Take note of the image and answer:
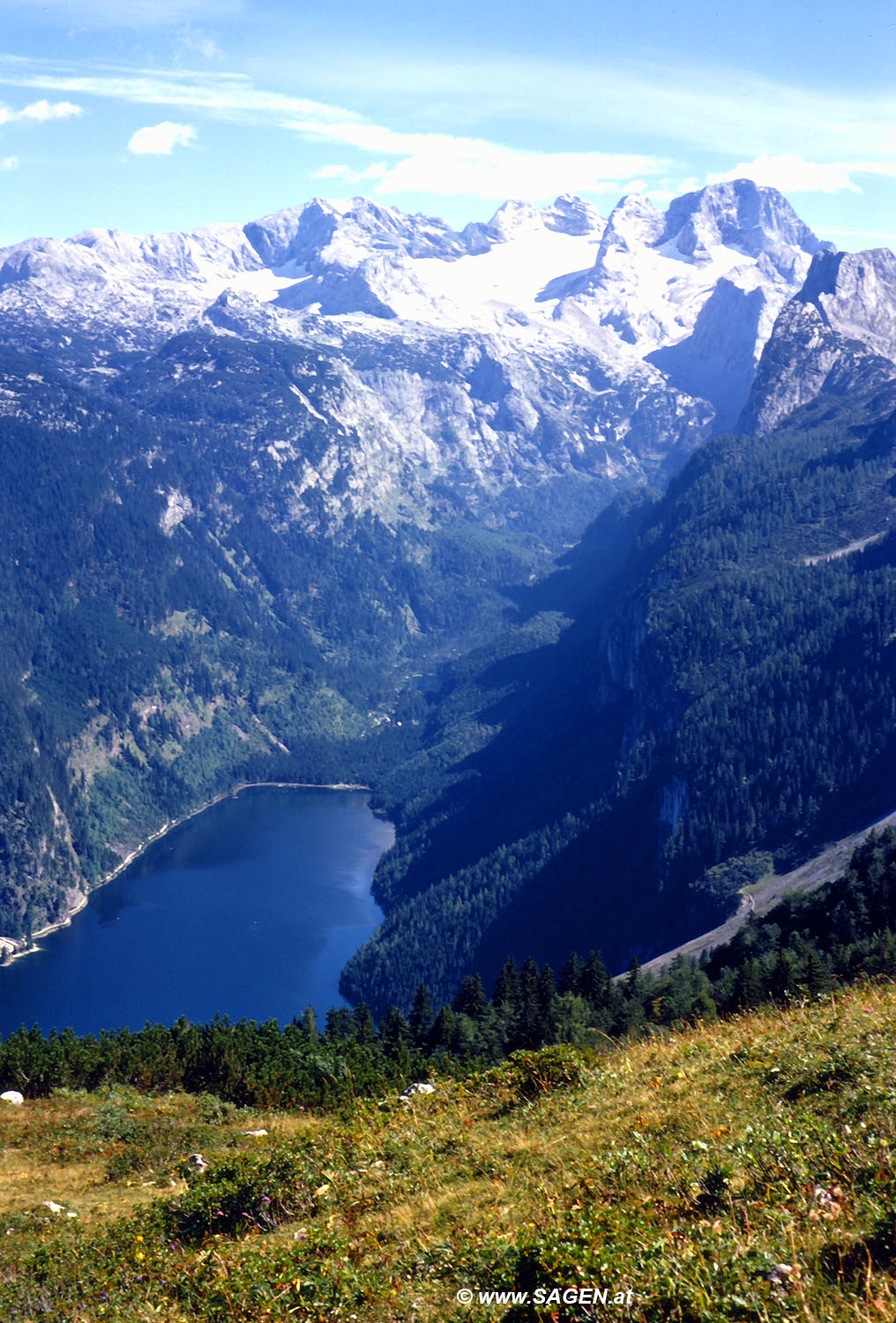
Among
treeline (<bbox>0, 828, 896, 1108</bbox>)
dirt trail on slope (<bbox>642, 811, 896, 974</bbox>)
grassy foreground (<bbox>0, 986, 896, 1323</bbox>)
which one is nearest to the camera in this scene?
grassy foreground (<bbox>0, 986, 896, 1323</bbox>)

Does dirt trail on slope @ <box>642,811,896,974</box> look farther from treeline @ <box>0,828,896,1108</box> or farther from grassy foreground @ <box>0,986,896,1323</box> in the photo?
grassy foreground @ <box>0,986,896,1323</box>

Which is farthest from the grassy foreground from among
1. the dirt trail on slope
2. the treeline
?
the dirt trail on slope

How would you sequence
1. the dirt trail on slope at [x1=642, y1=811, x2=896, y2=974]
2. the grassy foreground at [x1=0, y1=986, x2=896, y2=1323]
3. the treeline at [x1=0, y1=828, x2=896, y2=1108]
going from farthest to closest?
the dirt trail on slope at [x1=642, y1=811, x2=896, y2=974]
the treeline at [x1=0, y1=828, x2=896, y2=1108]
the grassy foreground at [x1=0, y1=986, x2=896, y2=1323]

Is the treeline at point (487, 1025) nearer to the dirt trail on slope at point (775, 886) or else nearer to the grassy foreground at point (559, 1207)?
the grassy foreground at point (559, 1207)

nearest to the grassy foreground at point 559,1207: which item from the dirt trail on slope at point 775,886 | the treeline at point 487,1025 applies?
the treeline at point 487,1025

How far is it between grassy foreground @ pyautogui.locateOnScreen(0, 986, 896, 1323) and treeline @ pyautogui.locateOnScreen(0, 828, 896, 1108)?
7.73m

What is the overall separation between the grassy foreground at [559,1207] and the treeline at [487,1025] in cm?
773

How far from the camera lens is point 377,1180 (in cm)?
2303

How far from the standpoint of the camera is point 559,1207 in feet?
59.2

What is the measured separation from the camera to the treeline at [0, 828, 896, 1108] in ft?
174

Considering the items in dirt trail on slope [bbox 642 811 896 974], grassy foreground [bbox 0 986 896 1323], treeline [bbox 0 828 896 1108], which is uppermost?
grassy foreground [bbox 0 986 896 1323]

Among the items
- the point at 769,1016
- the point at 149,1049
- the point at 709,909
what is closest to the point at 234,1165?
the point at 769,1016

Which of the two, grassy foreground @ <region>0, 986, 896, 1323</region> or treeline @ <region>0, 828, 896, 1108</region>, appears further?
treeline @ <region>0, 828, 896, 1108</region>

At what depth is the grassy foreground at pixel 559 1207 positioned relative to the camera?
13.8 metres
